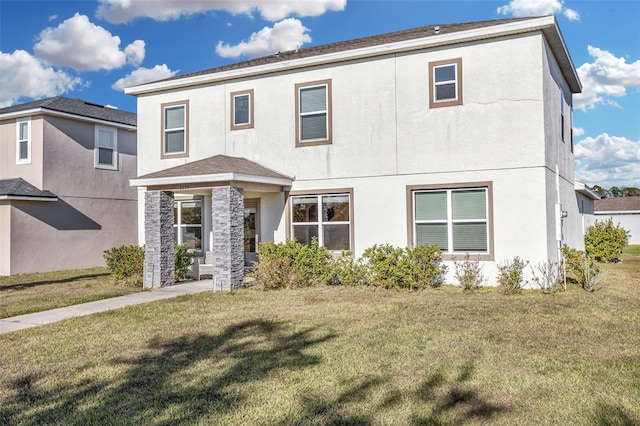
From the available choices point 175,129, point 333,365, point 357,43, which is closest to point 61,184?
point 175,129

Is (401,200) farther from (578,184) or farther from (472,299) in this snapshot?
(578,184)

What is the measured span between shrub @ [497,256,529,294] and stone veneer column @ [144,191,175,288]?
28.5 feet

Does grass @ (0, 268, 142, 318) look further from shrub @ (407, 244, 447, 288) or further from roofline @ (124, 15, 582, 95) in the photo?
shrub @ (407, 244, 447, 288)

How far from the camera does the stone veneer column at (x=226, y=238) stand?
1191 centimetres

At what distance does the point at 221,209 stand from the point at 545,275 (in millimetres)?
8035

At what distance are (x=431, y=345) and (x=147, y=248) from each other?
362 inches

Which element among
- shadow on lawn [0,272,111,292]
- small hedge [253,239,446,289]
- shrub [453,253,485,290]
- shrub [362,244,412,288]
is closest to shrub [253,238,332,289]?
small hedge [253,239,446,289]

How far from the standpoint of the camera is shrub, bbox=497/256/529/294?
35.3ft

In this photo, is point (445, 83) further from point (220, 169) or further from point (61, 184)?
point (61, 184)

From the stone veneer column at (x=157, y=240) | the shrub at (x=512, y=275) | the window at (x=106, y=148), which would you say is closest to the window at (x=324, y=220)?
the stone veneer column at (x=157, y=240)

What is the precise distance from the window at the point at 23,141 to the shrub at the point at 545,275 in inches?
724

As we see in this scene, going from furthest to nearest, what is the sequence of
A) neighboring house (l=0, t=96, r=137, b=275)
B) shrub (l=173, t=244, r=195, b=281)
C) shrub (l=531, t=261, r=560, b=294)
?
neighboring house (l=0, t=96, r=137, b=275) < shrub (l=173, t=244, r=195, b=281) < shrub (l=531, t=261, r=560, b=294)

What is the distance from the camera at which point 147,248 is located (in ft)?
43.0

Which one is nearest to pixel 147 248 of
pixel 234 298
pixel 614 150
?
pixel 234 298
